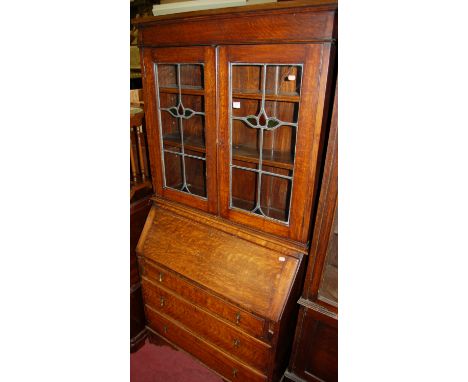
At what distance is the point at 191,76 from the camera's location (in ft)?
4.91

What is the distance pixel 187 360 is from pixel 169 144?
1392mm

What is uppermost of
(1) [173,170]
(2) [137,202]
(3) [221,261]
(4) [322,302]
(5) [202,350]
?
(1) [173,170]

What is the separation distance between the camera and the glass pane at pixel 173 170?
5.58 ft

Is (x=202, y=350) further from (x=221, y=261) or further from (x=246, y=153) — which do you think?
(x=246, y=153)

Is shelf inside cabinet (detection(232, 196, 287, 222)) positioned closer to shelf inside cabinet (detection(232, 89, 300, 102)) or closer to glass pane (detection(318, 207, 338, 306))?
glass pane (detection(318, 207, 338, 306))

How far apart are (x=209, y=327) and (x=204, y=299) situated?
0.19m

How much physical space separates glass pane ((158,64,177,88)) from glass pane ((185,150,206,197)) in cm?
42

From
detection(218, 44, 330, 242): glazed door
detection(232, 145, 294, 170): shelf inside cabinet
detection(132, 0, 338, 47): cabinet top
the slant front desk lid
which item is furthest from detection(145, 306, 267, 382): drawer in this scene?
detection(132, 0, 338, 47): cabinet top

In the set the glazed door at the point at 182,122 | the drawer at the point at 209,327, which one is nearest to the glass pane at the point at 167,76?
the glazed door at the point at 182,122

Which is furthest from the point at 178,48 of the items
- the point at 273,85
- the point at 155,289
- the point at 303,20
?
the point at 155,289

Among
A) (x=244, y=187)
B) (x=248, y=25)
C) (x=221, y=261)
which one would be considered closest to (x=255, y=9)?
(x=248, y=25)

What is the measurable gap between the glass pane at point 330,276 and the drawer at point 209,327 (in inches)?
15.0

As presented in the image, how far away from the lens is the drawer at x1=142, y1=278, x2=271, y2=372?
145cm

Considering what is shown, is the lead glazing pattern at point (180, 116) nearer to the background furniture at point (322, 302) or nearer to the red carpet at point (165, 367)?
the background furniture at point (322, 302)
